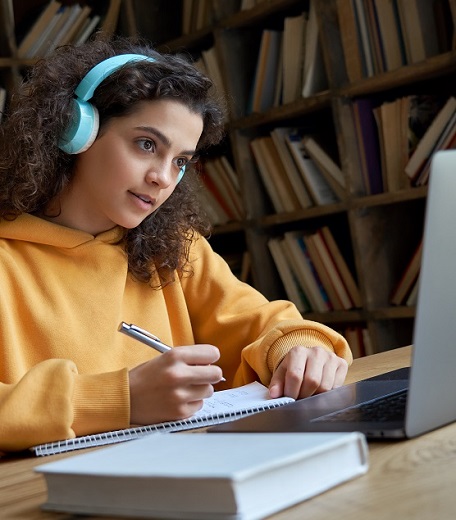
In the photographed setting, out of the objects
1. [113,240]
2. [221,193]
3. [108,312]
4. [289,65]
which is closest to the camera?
[108,312]

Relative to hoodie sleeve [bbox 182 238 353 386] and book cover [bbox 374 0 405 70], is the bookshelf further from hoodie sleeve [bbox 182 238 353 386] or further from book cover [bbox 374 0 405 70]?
hoodie sleeve [bbox 182 238 353 386]

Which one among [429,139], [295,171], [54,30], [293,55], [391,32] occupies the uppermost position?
[54,30]

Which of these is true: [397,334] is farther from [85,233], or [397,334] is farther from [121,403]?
[121,403]

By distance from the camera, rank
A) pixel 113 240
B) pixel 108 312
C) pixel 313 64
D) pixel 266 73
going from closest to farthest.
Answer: pixel 108 312, pixel 113 240, pixel 313 64, pixel 266 73

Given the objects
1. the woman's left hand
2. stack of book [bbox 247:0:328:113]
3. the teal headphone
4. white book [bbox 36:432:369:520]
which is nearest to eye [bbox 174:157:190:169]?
the teal headphone

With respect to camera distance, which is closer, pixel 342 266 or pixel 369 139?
pixel 369 139

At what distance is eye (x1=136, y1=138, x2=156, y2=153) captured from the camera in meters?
1.62

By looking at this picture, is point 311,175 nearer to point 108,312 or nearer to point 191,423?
point 108,312

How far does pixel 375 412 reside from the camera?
0.98 metres

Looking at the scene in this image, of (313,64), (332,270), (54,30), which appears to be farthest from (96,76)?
(54,30)

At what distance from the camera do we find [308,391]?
1.28 m

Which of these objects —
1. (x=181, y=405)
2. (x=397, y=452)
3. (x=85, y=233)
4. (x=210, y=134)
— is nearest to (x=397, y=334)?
(x=210, y=134)

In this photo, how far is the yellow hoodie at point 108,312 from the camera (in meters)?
1.48

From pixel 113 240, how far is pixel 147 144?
0.67 feet
